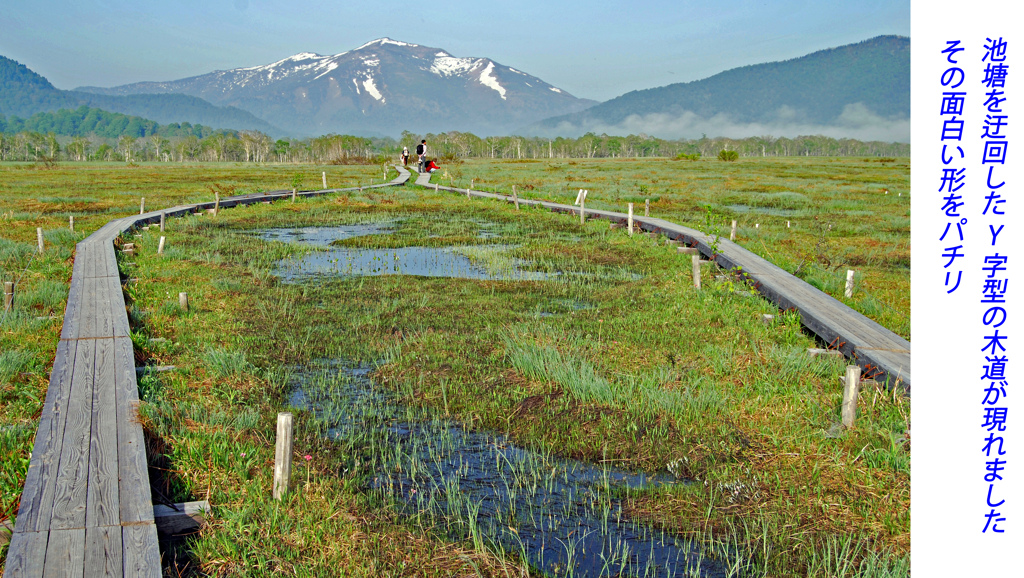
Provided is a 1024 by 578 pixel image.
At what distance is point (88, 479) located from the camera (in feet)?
15.8

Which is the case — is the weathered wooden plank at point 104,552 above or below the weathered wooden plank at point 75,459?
below

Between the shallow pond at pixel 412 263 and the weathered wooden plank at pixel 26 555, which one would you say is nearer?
the weathered wooden plank at pixel 26 555

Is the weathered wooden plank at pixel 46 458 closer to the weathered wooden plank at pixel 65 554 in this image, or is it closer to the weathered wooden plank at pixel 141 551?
the weathered wooden plank at pixel 65 554

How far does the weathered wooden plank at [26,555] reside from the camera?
12.6ft

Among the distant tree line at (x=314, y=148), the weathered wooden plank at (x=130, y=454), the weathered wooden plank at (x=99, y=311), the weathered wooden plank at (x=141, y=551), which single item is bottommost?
the weathered wooden plank at (x=141, y=551)

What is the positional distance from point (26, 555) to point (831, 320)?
9163 millimetres

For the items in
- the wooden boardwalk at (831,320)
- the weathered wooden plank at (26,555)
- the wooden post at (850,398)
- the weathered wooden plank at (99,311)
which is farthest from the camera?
the weathered wooden plank at (99,311)

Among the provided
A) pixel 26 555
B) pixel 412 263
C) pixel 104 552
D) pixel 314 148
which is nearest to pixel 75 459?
pixel 26 555

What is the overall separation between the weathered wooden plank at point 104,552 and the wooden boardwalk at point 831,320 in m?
6.88

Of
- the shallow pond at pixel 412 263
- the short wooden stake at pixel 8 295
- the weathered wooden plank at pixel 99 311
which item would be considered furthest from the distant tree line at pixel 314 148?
the short wooden stake at pixel 8 295

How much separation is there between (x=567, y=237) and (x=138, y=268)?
11.6 m

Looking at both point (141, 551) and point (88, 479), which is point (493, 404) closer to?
point (88, 479)

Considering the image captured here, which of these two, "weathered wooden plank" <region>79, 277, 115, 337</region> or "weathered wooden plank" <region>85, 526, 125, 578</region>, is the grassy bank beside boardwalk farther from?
"weathered wooden plank" <region>85, 526, 125, 578</region>
